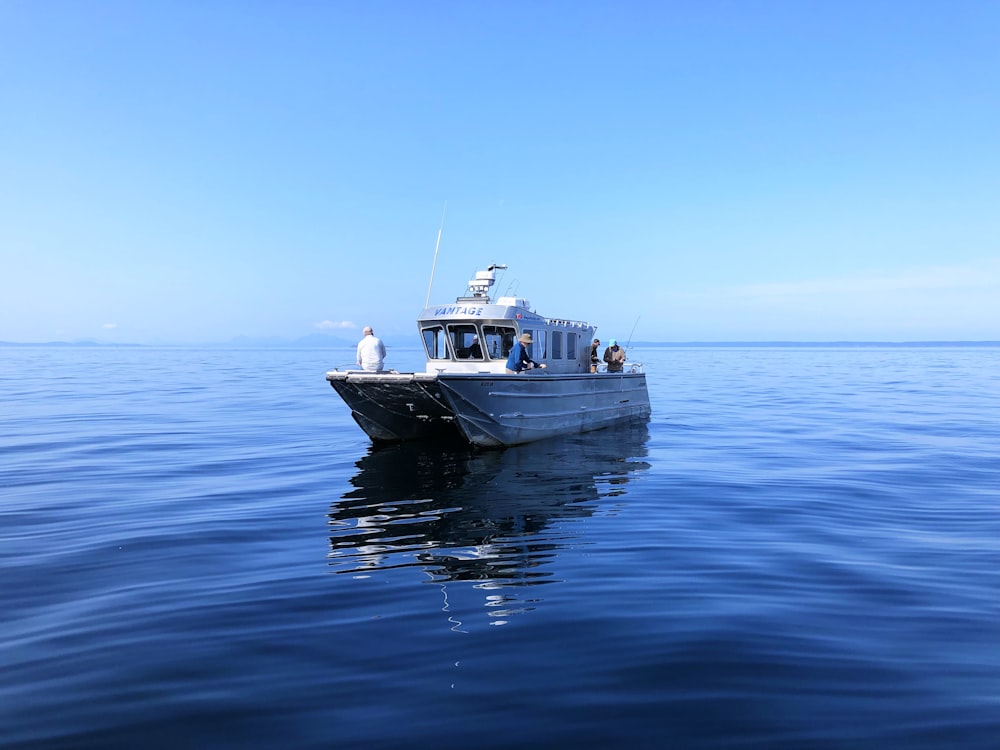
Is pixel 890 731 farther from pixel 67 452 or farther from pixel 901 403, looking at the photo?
pixel 901 403

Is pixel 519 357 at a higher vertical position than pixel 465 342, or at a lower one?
lower

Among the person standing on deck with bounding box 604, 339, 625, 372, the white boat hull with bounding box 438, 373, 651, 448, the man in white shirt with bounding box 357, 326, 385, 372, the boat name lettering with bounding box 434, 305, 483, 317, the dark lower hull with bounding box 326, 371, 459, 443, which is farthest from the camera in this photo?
the person standing on deck with bounding box 604, 339, 625, 372

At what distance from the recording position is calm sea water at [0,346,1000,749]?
417 cm

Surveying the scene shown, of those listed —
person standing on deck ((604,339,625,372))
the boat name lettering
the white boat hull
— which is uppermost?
the boat name lettering

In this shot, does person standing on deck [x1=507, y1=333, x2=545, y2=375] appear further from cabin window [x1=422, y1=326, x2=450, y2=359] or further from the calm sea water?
the calm sea water

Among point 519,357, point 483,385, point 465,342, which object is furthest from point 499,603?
point 465,342

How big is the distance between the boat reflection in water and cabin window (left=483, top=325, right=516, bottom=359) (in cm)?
255

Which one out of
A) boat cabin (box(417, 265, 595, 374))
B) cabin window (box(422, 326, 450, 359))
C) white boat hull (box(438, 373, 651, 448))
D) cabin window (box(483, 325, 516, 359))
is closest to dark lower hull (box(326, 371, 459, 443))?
white boat hull (box(438, 373, 651, 448))

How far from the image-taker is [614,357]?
2198cm

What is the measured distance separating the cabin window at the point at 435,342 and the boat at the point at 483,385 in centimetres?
3

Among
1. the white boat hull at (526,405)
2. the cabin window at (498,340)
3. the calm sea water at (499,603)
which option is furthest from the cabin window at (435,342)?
the calm sea water at (499,603)

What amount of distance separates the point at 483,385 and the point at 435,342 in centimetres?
364

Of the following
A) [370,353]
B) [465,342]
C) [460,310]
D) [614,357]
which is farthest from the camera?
[614,357]

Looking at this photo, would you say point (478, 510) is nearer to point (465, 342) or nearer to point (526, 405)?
point (526, 405)
